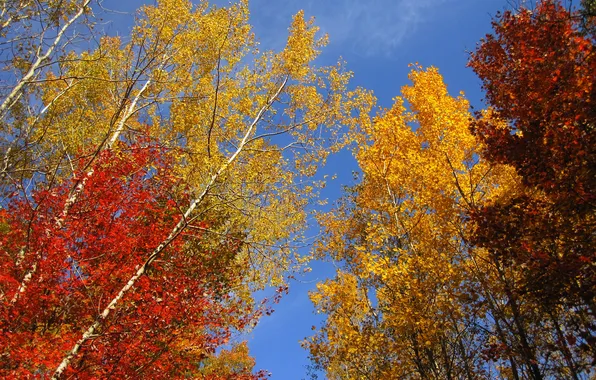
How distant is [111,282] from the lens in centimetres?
887

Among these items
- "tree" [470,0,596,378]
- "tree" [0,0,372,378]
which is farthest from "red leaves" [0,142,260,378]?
"tree" [470,0,596,378]

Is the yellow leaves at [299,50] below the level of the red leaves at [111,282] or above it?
above

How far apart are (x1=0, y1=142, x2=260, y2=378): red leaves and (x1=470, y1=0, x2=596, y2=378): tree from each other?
5940mm

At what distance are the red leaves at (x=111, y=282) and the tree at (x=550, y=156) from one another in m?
5.94

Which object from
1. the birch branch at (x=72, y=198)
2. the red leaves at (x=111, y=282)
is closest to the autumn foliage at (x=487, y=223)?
the red leaves at (x=111, y=282)

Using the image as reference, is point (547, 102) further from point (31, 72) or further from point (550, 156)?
point (31, 72)

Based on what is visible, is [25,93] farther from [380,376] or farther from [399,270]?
[380,376]

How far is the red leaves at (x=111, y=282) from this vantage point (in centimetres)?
728

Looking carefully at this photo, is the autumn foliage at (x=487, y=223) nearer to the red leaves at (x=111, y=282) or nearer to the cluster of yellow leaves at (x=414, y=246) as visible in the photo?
the cluster of yellow leaves at (x=414, y=246)

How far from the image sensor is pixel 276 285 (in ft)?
28.9

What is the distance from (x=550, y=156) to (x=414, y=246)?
429cm

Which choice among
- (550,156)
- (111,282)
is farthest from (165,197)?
(550,156)

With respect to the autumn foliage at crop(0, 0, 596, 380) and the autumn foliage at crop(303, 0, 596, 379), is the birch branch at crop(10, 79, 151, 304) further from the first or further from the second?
the autumn foliage at crop(303, 0, 596, 379)

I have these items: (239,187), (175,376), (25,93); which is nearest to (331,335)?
(175,376)
